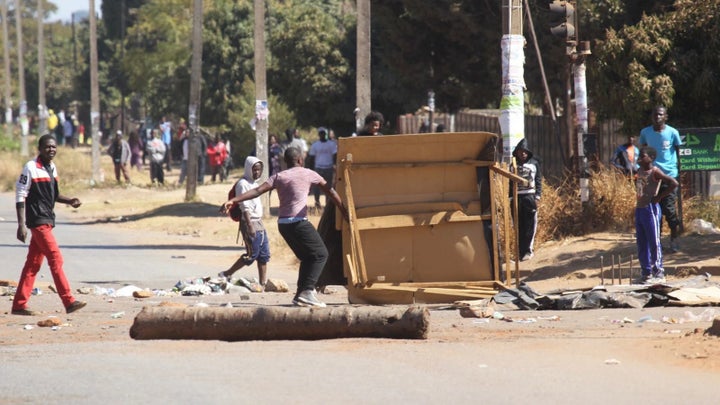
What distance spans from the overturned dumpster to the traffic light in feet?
15.3

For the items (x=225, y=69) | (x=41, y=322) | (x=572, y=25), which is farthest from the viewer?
(x=225, y=69)

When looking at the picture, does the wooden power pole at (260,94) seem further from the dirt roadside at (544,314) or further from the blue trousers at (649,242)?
the blue trousers at (649,242)

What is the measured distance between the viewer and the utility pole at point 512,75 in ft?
53.1

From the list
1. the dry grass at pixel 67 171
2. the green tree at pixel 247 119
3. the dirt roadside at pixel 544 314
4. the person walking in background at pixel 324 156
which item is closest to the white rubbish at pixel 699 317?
the dirt roadside at pixel 544 314

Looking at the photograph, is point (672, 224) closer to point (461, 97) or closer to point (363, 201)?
point (363, 201)

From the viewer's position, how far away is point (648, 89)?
18.3 metres

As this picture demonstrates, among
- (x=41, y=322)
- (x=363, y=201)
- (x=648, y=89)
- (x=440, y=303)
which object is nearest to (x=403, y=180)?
(x=363, y=201)

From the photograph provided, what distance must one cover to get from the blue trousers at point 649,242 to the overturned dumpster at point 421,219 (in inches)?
68.8

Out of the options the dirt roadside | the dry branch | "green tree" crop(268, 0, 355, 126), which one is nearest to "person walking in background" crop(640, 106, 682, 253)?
the dirt roadside

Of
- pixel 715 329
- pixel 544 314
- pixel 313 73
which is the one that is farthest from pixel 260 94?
pixel 715 329

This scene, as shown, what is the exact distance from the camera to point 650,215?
44.9 feet

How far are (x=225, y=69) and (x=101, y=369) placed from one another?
48200 mm

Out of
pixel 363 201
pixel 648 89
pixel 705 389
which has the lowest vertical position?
pixel 705 389

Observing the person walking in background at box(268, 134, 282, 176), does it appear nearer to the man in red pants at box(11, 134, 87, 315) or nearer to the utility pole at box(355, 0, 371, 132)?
the utility pole at box(355, 0, 371, 132)
